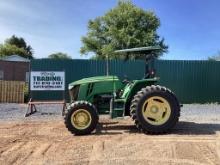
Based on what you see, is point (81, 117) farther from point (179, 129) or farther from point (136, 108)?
point (179, 129)

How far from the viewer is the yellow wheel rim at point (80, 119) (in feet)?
38.2

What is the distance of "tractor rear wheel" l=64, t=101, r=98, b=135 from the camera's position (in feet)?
38.1

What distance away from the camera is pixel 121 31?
57.2 meters

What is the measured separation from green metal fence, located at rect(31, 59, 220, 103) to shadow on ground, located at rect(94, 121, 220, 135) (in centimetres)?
930

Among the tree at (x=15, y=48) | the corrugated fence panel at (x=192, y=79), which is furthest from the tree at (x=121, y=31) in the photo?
the corrugated fence panel at (x=192, y=79)

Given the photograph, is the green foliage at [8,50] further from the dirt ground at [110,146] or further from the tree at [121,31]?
the dirt ground at [110,146]

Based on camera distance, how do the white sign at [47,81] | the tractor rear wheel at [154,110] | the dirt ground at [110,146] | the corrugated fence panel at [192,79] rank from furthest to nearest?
1. the corrugated fence panel at [192,79]
2. the white sign at [47,81]
3. the tractor rear wheel at [154,110]
4. the dirt ground at [110,146]

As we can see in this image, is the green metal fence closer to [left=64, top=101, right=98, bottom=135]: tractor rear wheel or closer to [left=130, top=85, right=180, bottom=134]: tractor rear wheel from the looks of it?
[left=130, top=85, right=180, bottom=134]: tractor rear wheel

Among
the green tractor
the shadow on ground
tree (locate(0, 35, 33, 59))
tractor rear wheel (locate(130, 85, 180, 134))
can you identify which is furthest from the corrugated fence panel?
tree (locate(0, 35, 33, 59))

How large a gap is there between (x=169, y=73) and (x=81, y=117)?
12.1m

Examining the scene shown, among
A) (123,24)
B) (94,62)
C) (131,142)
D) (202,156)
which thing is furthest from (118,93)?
(123,24)

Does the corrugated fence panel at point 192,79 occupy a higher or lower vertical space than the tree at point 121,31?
lower

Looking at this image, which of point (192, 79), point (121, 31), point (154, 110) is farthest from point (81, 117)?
point (121, 31)

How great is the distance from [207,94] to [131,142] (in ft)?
45.4
